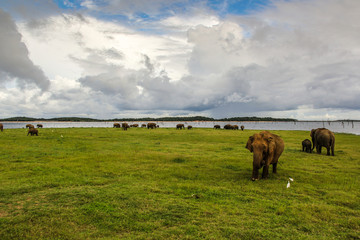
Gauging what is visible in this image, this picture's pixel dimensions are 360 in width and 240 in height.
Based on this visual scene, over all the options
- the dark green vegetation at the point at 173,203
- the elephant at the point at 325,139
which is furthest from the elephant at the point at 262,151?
the elephant at the point at 325,139

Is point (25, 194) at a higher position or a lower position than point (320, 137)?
lower

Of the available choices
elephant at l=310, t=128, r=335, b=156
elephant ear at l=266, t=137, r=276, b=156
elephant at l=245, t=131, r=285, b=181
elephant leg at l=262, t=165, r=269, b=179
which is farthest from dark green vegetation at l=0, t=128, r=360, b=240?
elephant at l=310, t=128, r=335, b=156

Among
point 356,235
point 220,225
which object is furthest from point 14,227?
point 356,235

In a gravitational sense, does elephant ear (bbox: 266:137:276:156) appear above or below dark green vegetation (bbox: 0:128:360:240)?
above

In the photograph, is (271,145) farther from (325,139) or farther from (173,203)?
(325,139)

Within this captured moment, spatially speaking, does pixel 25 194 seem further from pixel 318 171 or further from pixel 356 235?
A: pixel 318 171

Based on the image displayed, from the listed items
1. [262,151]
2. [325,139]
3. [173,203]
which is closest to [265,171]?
[262,151]

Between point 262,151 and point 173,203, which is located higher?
point 262,151

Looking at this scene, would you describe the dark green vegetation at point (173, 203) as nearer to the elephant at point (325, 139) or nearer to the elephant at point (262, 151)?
the elephant at point (262, 151)

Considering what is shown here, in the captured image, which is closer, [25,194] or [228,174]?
[25,194]

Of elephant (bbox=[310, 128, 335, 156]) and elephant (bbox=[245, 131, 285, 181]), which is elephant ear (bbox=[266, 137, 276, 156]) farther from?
elephant (bbox=[310, 128, 335, 156])

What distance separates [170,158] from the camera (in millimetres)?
15883

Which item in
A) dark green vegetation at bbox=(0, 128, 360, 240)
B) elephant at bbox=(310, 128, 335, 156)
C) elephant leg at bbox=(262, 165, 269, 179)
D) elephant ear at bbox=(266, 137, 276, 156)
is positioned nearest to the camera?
dark green vegetation at bbox=(0, 128, 360, 240)

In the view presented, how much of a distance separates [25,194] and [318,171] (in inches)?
581
